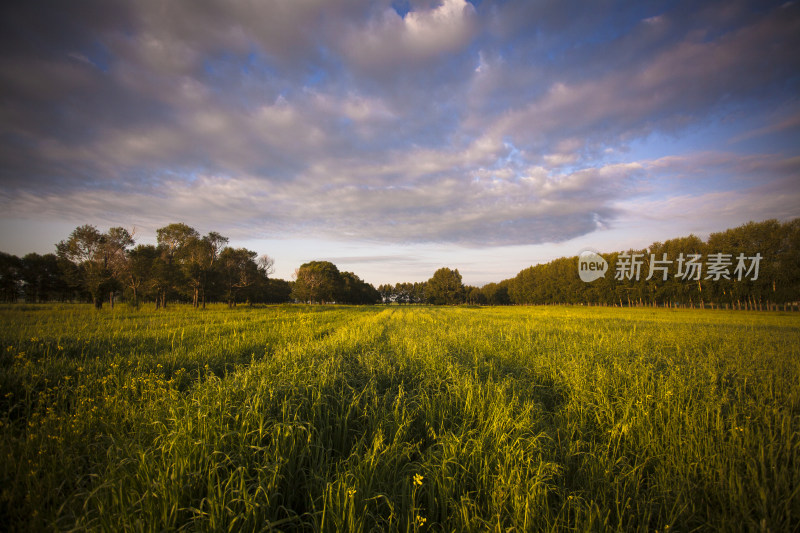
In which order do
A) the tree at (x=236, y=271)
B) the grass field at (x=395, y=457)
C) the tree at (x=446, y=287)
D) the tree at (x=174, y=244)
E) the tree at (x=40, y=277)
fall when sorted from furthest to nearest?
the tree at (x=446, y=287) < the tree at (x=40, y=277) < the tree at (x=236, y=271) < the tree at (x=174, y=244) < the grass field at (x=395, y=457)

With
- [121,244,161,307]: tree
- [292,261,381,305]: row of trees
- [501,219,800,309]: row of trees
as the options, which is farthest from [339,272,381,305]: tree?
[501,219,800,309]: row of trees

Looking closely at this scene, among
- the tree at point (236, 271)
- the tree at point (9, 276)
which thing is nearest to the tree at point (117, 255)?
the tree at point (236, 271)

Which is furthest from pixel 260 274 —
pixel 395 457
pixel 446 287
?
pixel 446 287

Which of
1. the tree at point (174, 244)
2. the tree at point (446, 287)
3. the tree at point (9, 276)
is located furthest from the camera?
the tree at point (446, 287)

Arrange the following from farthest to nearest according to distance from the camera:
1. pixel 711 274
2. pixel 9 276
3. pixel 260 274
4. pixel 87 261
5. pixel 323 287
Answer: pixel 323 287
pixel 711 274
pixel 260 274
pixel 9 276
pixel 87 261

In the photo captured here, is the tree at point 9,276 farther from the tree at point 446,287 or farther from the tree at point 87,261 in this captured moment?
the tree at point 446,287

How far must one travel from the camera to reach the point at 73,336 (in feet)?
25.5

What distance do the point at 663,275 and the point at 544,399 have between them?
246 feet

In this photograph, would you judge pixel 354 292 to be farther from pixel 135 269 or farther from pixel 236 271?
pixel 135 269
